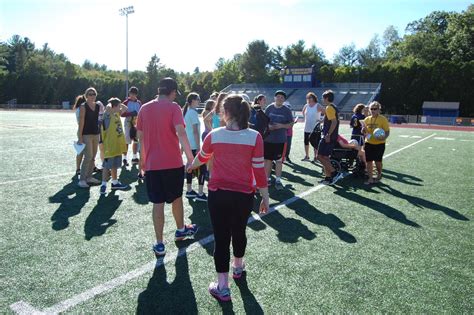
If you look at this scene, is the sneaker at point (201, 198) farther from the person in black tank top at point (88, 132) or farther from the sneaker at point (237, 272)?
the sneaker at point (237, 272)

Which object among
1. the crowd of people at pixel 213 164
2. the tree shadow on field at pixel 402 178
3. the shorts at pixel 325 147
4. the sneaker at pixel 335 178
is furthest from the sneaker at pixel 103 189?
the tree shadow on field at pixel 402 178

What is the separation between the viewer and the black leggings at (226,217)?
3.27 metres

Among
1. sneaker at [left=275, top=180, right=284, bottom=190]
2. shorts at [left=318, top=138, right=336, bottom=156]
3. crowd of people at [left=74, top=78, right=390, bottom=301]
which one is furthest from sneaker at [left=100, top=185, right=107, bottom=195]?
shorts at [left=318, top=138, right=336, bottom=156]

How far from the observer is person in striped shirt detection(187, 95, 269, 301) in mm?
3205

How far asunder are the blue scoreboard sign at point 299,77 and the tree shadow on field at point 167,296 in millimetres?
→ 52698

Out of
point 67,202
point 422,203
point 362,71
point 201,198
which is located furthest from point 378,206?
point 362,71

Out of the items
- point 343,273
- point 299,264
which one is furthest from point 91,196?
point 343,273

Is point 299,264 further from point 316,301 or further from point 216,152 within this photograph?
point 216,152

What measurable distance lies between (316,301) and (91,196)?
4938mm

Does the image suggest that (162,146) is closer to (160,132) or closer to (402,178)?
(160,132)

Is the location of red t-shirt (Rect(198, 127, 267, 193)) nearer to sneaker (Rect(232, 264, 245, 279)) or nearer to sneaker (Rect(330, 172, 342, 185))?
sneaker (Rect(232, 264, 245, 279))

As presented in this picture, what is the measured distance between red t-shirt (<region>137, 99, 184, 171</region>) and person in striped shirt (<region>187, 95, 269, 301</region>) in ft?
2.81

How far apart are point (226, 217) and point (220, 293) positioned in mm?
723

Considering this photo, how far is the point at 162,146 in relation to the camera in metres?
4.15
